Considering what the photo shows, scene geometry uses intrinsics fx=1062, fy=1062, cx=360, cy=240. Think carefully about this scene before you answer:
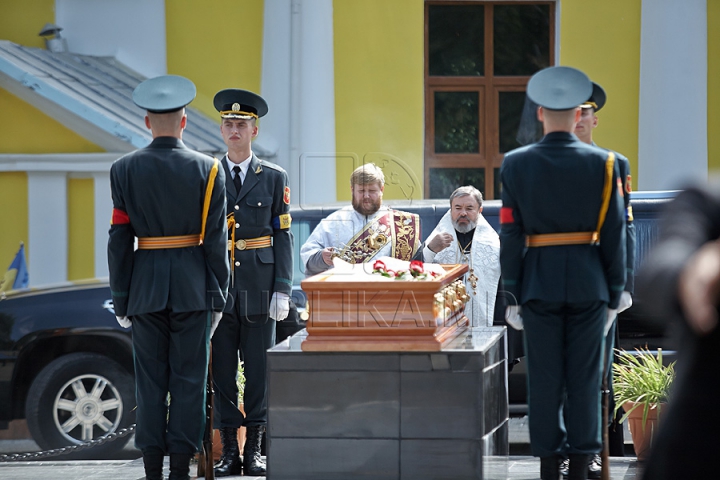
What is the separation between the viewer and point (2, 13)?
38.5ft

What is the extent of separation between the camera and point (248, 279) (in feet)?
18.8

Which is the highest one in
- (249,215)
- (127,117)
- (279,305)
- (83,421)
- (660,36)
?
(660,36)

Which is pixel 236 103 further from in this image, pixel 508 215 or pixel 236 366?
pixel 508 215

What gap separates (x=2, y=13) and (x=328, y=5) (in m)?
3.61

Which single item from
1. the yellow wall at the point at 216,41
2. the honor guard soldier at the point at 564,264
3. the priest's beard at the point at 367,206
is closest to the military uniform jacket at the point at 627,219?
the honor guard soldier at the point at 564,264

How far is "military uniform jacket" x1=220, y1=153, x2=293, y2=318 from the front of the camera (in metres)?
5.71

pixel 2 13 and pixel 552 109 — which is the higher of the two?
pixel 2 13

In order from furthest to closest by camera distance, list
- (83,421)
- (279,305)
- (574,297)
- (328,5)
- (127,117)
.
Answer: (328,5) < (127,117) < (83,421) < (279,305) < (574,297)

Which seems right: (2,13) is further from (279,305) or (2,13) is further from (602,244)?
(602,244)

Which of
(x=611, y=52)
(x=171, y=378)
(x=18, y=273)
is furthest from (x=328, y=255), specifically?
(x=611, y=52)

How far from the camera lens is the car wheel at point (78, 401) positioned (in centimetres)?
716

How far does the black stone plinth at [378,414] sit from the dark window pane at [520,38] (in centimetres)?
770

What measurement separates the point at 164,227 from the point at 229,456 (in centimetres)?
136

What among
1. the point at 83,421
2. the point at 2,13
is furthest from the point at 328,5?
the point at 83,421
